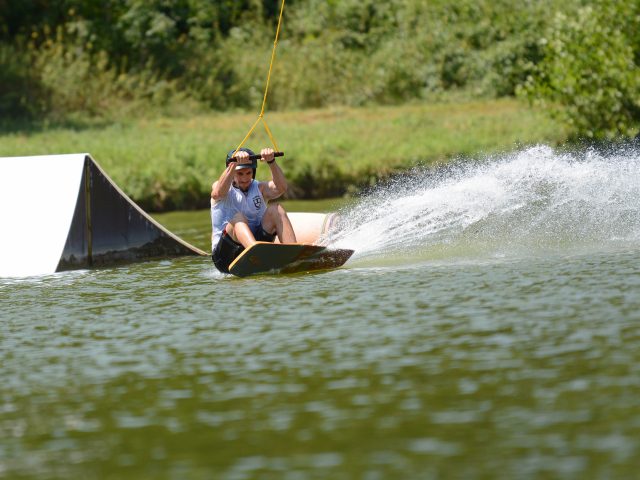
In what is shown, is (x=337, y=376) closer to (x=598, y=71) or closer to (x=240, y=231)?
A: (x=240, y=231)

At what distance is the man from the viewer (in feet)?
34.0

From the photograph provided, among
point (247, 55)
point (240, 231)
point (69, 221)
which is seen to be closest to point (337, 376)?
point (240, 231)

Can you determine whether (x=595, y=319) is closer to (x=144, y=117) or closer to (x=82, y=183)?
(x=82, y=183)

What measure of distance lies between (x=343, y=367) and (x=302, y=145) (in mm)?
12897

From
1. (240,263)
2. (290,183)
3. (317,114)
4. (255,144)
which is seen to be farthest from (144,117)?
(240,263)

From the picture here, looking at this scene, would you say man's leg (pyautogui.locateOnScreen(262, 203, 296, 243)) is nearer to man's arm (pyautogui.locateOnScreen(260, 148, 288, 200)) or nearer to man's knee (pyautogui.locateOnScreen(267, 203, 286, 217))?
man's knee (pyautogui.locateOnScreen(267, 203, 286, 217))

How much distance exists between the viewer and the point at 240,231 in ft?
34.1

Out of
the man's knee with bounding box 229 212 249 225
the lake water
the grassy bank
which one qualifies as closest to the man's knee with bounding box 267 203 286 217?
the man's knee with bounding box 229 212 249 225

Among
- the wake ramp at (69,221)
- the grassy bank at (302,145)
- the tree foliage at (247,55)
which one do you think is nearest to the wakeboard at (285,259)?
the wake ramp at (69,221)

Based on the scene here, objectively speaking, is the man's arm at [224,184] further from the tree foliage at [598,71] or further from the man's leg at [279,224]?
the tree foliage at [598,71]

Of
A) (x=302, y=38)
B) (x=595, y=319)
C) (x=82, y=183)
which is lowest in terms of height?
(x=595, y=319)

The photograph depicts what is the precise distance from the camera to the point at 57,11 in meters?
27.9

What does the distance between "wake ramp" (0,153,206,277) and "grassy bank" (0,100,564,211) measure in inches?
211

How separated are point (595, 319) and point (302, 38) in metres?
24.0
